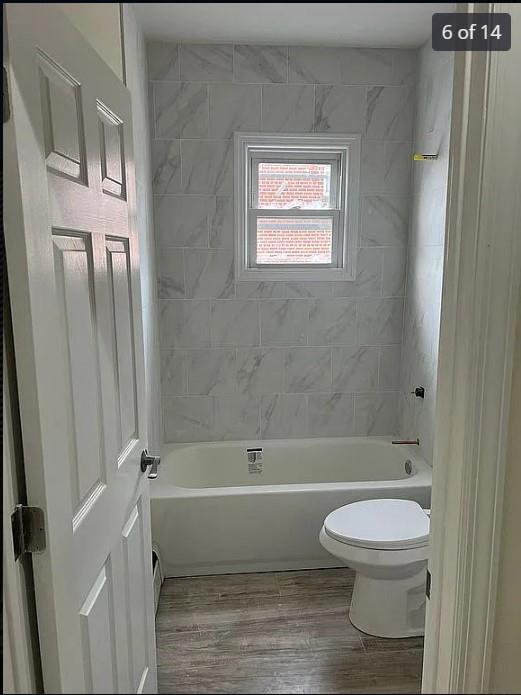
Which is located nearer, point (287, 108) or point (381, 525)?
point (381, 525)

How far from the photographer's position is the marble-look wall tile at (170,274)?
2.99 metres

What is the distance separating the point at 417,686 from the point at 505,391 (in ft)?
1.73

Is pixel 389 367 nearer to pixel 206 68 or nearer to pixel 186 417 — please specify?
pixel 186 417

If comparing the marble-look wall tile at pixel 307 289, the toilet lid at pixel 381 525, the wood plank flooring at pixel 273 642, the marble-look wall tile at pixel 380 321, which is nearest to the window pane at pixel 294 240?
the marble-look wall tile at pixel 307 289

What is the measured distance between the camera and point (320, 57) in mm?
2562

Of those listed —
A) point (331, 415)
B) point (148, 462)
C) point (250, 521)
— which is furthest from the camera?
point (331, 415)

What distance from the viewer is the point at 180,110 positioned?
9.24 feet

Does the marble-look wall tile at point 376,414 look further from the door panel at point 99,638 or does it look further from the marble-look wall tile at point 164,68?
the door panel at point 99,638

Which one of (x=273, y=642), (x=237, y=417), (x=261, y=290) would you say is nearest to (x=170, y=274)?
(x=261, y=290)

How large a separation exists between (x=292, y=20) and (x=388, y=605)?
1986mm

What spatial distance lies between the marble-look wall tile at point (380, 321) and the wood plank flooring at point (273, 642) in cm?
127

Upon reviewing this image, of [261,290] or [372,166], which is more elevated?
[372,166]

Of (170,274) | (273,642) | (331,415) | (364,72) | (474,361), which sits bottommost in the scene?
(273,642)

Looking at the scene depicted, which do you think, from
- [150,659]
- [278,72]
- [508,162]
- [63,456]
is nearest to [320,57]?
[278,72]
